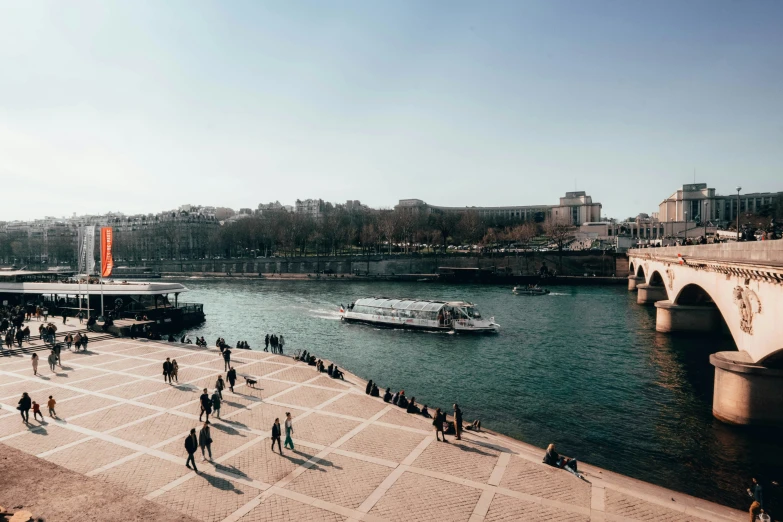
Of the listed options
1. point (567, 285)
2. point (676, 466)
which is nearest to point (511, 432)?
point (676, 466)

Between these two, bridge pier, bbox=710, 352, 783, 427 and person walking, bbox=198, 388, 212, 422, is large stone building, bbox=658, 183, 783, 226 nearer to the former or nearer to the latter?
bridge pier, bbox=710, 352, 783, 427

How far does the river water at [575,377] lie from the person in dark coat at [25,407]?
18.3 m

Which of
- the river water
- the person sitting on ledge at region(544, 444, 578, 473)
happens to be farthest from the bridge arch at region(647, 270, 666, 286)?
the person sitting on ledge at region(544, 444, 578, 473)

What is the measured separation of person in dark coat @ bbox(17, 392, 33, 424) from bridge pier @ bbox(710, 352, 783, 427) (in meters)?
30.4

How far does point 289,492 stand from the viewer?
49.1 feet

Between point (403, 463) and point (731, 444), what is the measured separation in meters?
15.6

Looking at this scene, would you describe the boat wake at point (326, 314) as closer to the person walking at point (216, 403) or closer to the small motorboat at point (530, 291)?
the small motorboat at point (530, 291)

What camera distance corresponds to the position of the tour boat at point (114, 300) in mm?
52875

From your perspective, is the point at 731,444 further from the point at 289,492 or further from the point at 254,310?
the point at 254,310

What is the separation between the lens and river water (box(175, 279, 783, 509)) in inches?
824

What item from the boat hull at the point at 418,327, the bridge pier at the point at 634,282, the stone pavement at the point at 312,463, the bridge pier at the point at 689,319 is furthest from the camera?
the bridge pier at the point at 634,282

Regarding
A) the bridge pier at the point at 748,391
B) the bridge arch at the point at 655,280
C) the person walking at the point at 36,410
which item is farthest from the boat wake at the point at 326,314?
the bridge pier at the point at 748,391

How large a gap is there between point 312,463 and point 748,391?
19.9m

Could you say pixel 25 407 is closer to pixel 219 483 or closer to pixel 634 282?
pixel 219 483
